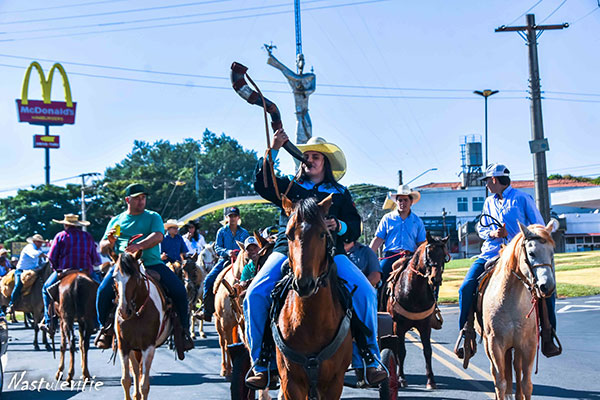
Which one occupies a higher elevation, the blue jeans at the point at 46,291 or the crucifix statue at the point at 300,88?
the crucifix statue at the point at 300,88

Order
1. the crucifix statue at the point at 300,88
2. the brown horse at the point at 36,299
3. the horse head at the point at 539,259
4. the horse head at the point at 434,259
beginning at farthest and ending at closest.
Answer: the crucifix statue at the point at 300,88 → the brown horse at the point at 36,299 → the horse head at the point at 434,259 → the horse head at the point at 539,259

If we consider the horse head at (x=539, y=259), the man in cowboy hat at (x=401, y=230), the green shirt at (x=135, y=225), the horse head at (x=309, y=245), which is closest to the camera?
the horse head at (x=309, y=245)

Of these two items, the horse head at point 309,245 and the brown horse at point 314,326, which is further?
the brown horse at point 314,326

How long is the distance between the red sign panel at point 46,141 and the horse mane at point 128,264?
97.3 m

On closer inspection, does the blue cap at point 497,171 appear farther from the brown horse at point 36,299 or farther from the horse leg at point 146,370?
the brown horse at point 36,299

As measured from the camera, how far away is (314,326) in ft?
17.3

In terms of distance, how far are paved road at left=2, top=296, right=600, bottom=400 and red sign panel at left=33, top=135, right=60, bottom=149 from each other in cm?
8889

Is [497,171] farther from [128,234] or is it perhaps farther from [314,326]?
[128,234]

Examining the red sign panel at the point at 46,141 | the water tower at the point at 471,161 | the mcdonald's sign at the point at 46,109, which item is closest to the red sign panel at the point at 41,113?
the mcdonald's sign at the point at 46,109

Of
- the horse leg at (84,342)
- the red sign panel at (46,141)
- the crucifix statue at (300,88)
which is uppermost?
the red sign panel at (46,141)

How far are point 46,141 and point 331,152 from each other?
330 feet

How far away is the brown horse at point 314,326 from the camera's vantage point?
495 centimetres

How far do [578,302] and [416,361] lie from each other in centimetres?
1133

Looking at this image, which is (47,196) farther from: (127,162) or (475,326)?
(475,326)
